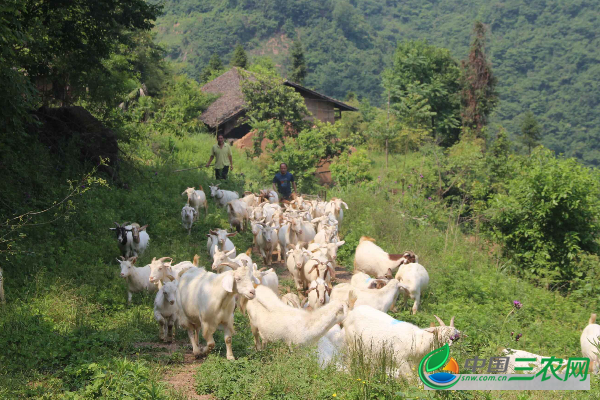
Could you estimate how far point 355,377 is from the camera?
5.14m

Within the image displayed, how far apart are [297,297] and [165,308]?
6.11 feet

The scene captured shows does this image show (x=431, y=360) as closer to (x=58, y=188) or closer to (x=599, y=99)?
(x=58, y=188)

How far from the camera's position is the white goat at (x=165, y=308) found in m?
7.06

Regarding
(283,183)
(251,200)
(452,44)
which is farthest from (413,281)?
(452,44)

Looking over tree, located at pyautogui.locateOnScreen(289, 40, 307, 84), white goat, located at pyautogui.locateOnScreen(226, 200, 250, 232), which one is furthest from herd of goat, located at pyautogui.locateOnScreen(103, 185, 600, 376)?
tree, located at pyautogui.locateOnScreen(289, 40, 307, 84)

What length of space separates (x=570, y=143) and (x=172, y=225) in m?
43.3

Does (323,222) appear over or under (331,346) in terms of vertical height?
under

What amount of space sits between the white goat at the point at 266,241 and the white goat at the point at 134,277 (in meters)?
2.91

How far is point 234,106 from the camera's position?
26719mm

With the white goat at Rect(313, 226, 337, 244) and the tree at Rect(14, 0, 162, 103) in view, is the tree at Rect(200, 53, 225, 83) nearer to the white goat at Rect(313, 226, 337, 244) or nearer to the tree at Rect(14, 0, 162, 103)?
the tree at Rect(14, 0, 162, 103)

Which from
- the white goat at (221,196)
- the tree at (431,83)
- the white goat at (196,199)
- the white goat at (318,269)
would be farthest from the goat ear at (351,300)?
the tree at (431,83)

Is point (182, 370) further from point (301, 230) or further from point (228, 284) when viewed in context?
point (301, 230)

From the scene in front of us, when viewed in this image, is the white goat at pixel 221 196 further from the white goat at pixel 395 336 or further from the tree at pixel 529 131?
the tree at pixel 529 131

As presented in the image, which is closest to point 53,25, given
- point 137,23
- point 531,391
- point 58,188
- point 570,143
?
point 137,23
